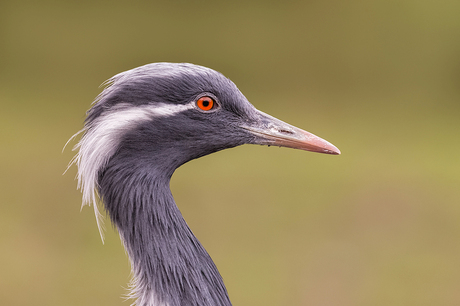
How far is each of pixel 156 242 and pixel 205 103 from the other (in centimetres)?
45

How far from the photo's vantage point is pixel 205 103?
1.35 m

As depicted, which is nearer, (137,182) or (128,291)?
(137,182)

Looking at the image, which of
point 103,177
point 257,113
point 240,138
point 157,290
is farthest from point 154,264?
point 257,113

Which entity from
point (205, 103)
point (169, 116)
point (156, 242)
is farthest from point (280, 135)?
point (156, 242)

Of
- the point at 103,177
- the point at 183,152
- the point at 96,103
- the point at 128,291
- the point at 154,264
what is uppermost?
the point at 96,103

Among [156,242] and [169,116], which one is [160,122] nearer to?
[169,116]

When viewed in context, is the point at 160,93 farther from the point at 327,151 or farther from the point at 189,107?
the point at 327,151

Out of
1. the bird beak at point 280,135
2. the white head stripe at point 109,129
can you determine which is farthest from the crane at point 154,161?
the bird beak at point 280,135

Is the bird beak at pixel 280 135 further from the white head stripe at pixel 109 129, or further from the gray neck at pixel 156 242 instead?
the gray neck at pixel 156 242

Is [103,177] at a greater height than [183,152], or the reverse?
[183,152]

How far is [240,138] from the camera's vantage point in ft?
4.65

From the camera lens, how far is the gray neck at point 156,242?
4.27 ft

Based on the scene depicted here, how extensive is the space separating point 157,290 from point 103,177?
0.38 metres

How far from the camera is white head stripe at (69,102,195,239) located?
1.28m
